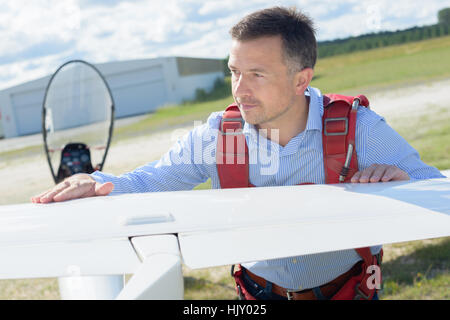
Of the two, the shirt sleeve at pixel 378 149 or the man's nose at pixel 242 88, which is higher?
the man's nose at pixel 242 88

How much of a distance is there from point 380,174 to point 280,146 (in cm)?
53

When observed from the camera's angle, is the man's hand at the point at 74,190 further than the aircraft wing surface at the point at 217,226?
Yes

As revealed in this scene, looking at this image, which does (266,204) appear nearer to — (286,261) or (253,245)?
(253,245)

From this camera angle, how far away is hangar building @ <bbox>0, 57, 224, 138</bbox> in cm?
3272

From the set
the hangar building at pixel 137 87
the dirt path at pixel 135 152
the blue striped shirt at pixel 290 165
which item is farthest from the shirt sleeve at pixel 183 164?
the hangar building at pixel 137 87

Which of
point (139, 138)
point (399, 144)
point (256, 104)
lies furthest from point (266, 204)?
point (139, 138)

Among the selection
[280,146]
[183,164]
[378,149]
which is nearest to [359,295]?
[378,149]

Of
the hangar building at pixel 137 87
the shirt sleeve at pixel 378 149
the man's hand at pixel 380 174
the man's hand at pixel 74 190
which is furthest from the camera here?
the hangar building at pixel 137 87

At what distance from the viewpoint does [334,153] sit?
2.04m

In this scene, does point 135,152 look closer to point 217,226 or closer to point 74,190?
point 74,190

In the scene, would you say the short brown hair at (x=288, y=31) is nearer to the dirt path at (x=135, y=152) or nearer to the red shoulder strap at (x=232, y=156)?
the red shoulder strap at (x=232, y=156)

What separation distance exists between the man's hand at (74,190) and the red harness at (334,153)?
1.83ft

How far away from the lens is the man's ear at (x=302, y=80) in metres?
2.33

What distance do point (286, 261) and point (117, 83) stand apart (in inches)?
1389
